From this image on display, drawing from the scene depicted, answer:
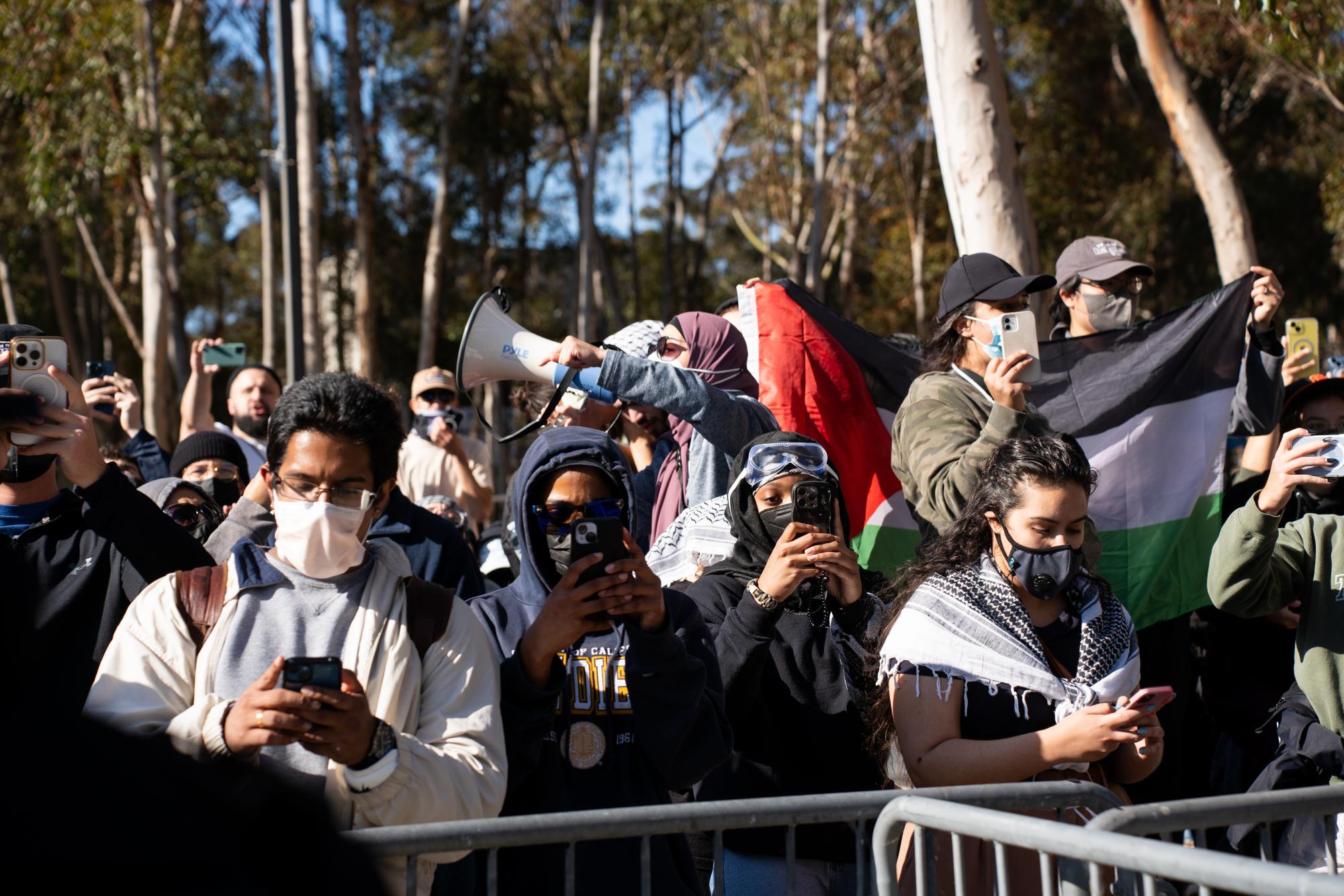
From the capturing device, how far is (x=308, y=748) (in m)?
2.30

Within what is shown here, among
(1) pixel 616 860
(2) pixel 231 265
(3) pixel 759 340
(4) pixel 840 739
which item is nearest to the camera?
(1) pixel 616 860

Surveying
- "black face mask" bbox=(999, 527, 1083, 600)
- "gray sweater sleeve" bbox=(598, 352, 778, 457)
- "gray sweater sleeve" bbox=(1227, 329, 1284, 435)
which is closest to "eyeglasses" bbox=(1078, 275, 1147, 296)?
"gray sweater sleeve" bbox=(1227, 329, 1284, 435)

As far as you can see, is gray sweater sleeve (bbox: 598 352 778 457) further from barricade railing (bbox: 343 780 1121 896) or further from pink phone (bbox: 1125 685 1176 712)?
barricade railing (bbox: 343 780 1121 896)

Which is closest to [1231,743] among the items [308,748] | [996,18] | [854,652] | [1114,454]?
[1114,454]

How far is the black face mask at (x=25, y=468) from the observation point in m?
3.52

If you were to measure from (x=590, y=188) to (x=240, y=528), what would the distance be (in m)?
23.3

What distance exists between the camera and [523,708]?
281 cm

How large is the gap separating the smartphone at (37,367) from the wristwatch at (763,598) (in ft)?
5.85

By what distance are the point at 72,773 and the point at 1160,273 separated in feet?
97.4

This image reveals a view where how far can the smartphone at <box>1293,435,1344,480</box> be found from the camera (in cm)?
376

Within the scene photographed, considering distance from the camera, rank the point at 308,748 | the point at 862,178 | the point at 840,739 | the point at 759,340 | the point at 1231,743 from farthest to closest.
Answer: the point at 862,178
the point at 759,340
the point at 1231,743
the point at 840,739
the point at 308,748

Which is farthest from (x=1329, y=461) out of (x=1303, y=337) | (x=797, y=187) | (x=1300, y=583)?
(x=797, y=187)

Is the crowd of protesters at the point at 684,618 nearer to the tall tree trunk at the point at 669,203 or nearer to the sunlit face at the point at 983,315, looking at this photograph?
the sunlit face at the point at 983,315

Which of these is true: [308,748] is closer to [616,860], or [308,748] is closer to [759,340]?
[616,860]
